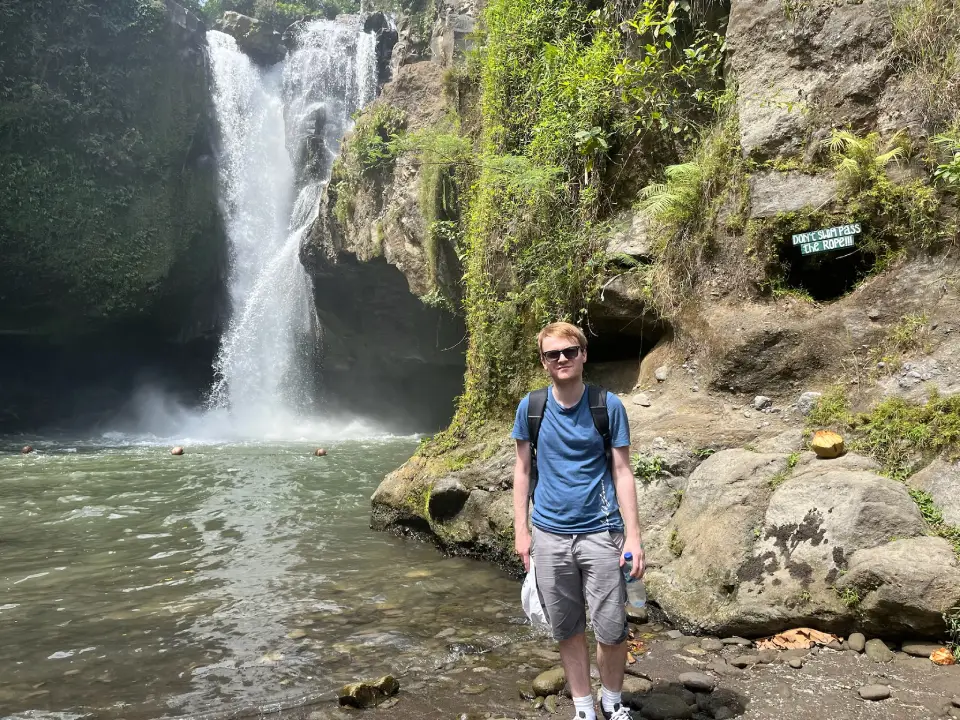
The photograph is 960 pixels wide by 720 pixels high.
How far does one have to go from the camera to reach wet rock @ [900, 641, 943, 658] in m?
3.30

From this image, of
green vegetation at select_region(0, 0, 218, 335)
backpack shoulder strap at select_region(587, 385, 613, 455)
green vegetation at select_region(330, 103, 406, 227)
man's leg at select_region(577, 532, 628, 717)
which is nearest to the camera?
man's leg at select_region(577, 532, 628, 717)

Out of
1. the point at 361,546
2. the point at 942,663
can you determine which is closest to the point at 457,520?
the point at 361,546

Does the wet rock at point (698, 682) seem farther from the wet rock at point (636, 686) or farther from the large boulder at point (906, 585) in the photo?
the large boulder at point (906, 585)

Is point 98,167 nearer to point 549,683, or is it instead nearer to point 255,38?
point 255,38

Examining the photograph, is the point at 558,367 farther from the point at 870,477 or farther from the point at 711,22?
the point at 711,22

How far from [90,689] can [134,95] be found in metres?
23.8

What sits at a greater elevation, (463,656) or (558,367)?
(558,367)

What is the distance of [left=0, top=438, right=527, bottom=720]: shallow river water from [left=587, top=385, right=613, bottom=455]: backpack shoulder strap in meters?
1.89

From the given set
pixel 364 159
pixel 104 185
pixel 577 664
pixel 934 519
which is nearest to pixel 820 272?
pixel 934 519

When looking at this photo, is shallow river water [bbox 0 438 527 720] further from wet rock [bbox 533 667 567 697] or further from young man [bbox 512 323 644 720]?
young man [bbox 512 323 644 720]

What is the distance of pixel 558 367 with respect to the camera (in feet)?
9.80

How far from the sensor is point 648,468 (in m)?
5.22

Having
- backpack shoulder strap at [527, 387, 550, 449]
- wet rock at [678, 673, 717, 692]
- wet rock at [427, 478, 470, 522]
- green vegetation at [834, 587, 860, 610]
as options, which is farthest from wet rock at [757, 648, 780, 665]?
wet rock at [427, 478, 470, 522]

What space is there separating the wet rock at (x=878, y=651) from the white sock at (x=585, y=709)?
61.7 inches
